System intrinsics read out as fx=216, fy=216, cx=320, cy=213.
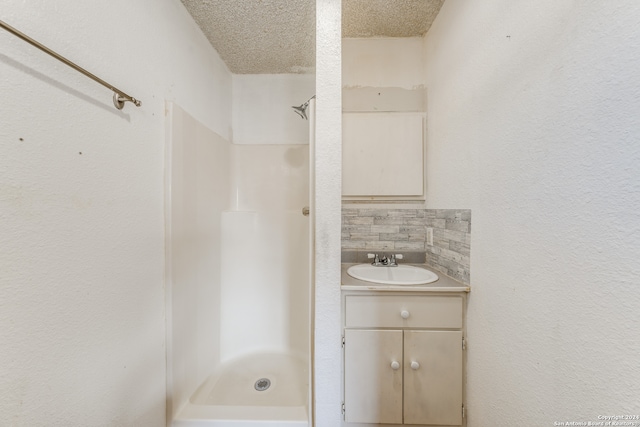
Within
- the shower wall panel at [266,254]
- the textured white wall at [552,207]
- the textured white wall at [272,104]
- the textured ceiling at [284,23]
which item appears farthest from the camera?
the textured white wall at [272,104]

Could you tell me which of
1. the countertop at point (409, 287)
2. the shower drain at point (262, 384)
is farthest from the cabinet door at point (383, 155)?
the shower drain at point (262, 384)

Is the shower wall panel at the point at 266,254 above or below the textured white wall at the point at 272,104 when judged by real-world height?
below

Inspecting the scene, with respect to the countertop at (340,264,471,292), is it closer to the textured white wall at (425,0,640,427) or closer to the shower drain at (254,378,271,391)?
the textured white wall at (425,0,640,427)

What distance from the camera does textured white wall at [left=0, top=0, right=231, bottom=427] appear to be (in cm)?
53

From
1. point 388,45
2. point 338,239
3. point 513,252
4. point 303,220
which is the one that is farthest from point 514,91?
point 303,220

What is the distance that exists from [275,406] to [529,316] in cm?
129

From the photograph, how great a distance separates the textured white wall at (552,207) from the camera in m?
0.50

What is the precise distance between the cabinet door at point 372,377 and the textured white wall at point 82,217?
90 cm

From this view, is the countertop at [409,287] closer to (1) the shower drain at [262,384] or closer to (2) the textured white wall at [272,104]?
(1) the shower drain at [262,384]

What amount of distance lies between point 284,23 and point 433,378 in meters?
2.15

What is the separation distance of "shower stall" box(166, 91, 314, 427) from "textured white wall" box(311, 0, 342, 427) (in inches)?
3.8

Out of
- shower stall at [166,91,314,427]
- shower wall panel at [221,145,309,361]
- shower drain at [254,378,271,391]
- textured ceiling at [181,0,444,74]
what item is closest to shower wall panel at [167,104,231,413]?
shower stall at [166,91,314,427]

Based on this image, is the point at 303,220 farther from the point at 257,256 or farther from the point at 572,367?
the point at 572,367

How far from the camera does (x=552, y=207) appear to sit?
0.65m
